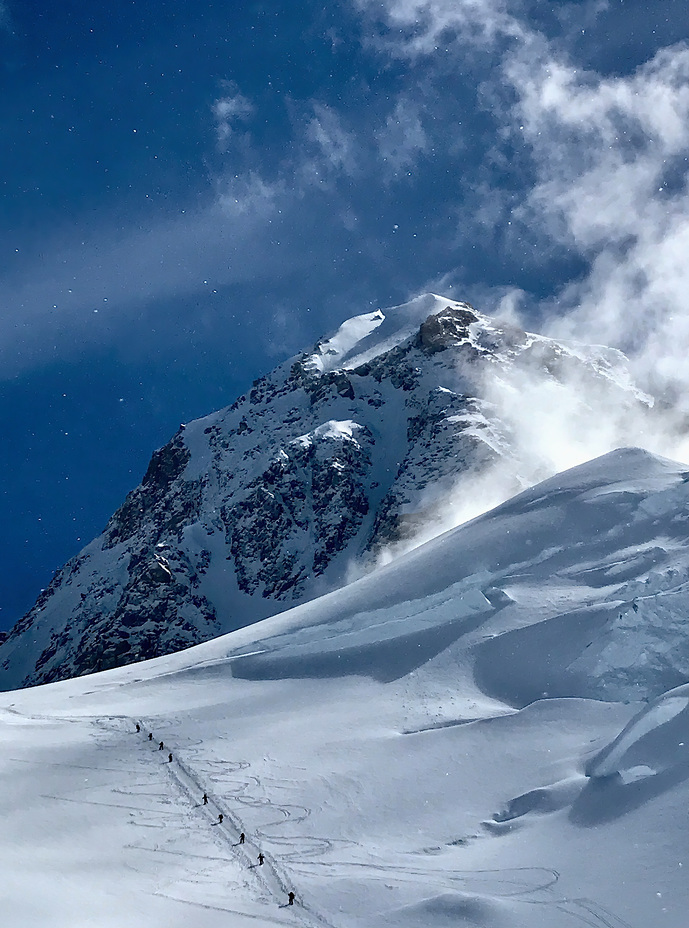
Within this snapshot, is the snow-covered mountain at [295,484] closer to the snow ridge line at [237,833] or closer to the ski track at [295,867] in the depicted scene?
the snow ridge line at [237,833]

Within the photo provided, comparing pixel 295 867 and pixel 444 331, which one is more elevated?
pixel 444 331

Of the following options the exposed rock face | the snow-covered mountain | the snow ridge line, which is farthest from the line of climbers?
the exposed rock face

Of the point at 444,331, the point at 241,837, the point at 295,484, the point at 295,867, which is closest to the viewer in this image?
the point at 295,867

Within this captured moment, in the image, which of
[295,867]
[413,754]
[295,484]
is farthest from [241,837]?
[295,484]

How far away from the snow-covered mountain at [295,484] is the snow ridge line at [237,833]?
92.7 metres

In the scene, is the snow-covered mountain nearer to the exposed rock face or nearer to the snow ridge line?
the exposed rock face

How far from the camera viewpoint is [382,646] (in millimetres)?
31844

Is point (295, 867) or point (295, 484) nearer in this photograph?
point (295, 867)

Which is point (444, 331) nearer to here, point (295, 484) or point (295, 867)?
point (295, 484)

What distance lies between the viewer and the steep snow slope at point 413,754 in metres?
14.6

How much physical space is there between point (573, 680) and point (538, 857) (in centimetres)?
1000

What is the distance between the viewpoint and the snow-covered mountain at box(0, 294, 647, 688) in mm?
123312

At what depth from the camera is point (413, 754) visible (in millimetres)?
22422

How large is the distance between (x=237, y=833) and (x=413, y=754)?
5.88m
